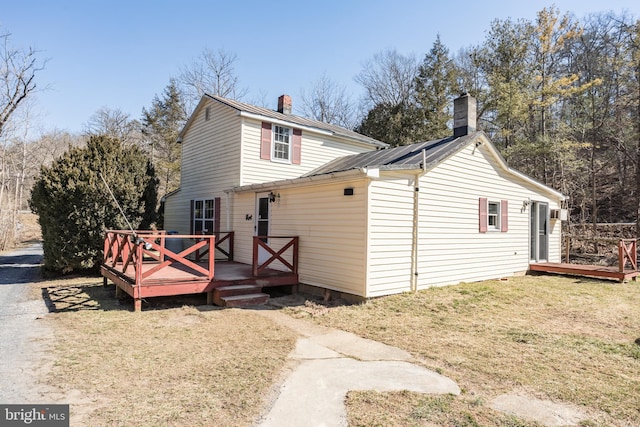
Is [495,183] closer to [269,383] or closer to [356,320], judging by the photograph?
[356,320]

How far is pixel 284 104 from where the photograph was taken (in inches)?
558

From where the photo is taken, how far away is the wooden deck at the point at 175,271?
6880 mm

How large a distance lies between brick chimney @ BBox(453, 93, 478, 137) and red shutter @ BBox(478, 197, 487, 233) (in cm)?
197

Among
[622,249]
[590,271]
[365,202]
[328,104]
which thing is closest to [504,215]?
[590,271]

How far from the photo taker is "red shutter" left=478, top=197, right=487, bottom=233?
32.6 ft

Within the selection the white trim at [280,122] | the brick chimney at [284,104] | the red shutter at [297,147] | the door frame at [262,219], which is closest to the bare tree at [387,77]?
the brick chimney at [284,104]

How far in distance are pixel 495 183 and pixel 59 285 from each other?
12472mm

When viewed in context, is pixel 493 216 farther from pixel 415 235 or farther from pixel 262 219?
pixel 262 219

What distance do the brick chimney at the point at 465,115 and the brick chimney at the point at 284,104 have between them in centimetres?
658

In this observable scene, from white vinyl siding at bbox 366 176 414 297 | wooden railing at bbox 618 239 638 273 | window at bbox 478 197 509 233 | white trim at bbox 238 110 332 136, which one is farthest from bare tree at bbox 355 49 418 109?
white vinyl siding at bbox 366 176 414 297

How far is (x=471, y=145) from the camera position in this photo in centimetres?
959

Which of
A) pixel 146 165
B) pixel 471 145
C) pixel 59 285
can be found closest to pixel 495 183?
pixel 471 145

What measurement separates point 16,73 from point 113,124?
42.9 feet

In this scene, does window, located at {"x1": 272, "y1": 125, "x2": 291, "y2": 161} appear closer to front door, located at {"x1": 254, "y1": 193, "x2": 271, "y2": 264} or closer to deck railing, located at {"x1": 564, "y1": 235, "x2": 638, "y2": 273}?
front door, located at {"x1": 254, "y1": 193, "x2": 271, "y2": 264}
